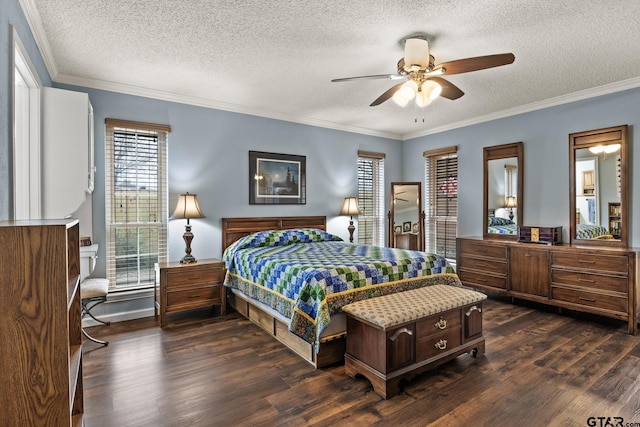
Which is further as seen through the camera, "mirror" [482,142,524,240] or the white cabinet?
"mirror" [482,142,524,240]

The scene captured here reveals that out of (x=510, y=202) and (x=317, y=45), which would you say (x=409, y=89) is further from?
(x=510, y=202)

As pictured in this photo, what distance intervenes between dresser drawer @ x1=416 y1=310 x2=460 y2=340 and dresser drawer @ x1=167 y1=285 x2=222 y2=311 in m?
2.37

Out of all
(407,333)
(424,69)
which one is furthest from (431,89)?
(407,333)

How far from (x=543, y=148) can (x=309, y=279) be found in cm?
369

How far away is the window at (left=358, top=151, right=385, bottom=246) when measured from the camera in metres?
5.82

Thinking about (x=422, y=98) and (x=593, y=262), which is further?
(x=593, y=262)

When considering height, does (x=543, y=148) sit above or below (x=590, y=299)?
above

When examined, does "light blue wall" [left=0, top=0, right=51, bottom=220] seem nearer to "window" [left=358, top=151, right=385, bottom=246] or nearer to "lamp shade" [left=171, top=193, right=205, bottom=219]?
"lamp shade" [left=171, top=193, right=205, bottom=219]

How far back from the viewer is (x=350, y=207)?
5.32 m

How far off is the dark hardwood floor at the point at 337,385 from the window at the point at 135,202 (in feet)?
2.63

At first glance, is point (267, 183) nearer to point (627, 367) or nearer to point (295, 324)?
point (295, 324)

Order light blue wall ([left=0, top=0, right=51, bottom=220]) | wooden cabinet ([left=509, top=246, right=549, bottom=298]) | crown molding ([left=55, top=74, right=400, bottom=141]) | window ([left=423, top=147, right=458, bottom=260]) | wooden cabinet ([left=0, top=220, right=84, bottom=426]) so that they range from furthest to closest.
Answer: window ([left=423, top=147, right=458, bottom=260])
wooden cabinet ([left=509, top=246, right=549, bottom=298])
crown molding ([left=55, top=74, right=400, bottom=141])
light blue wall ([left=0, top=0, right=51, bottom=220])
wooden cabinet ([left=0, top=220, right=84, bottom=426])

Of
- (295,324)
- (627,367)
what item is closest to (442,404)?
(295,324)

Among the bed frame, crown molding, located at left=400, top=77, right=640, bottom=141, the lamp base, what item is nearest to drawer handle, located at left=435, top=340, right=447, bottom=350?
the bed frame
